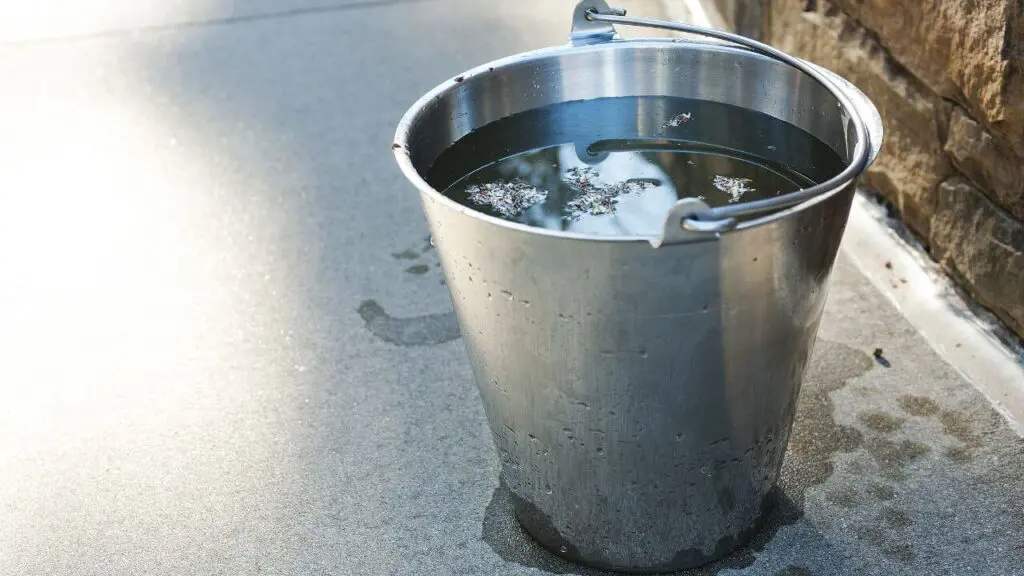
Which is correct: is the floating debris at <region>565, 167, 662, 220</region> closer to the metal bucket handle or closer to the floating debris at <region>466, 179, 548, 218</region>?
the floating debris at <region>466, 179, 548, 218</region>

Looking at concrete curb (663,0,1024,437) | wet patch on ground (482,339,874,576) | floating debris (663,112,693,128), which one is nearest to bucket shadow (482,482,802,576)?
wet patch on ground (482,339,874,576)

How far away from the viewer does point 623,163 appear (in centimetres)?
161

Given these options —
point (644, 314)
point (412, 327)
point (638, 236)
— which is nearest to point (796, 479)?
point (644, 314)

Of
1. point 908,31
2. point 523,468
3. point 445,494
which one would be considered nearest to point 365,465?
point 445,494

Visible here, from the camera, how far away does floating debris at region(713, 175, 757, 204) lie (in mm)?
1515

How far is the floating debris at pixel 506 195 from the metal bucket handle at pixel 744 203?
0.26m

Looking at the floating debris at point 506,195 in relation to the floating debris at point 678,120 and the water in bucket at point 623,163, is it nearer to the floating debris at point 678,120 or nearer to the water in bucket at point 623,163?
the water in bucket at point 623,163

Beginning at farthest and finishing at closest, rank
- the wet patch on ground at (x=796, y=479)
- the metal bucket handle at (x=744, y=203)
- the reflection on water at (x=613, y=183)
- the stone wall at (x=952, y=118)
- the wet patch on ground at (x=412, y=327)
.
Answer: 1. the wet patch on ground at (x=412, y=327)
2. the stone wall at (x=952, y=118)
3. the wet patch on ground at (x=796, y=479)
4. the reflection on water at (x=613, y=183)
5. the metal bucket handle at (x=744, y=203)

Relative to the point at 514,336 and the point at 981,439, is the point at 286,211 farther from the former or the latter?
the point at 981,439

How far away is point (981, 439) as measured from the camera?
5.91 feet

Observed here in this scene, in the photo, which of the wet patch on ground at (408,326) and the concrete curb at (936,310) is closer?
the concrete curb at (936,310)

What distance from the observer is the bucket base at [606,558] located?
157 centimetres

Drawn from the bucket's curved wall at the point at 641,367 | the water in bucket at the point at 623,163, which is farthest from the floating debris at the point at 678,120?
the bucket's curved wall at the point at 641,367

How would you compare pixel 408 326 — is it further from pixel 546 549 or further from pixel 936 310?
pixel 936 310
